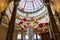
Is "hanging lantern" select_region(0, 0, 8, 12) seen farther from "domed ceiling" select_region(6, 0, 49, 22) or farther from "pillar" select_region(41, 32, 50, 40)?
"pillar" select_region(41, 32, 50, 40)

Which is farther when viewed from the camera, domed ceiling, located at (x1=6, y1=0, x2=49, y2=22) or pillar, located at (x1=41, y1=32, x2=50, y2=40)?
domed ceiling, located at (x1=6, y1=0, x2=49, y2=22)

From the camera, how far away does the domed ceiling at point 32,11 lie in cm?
1070

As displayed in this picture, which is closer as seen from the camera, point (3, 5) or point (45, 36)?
point (3, 5)

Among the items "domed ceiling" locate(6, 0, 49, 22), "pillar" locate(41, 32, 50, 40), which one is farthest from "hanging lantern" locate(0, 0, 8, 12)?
"pillar" locate(41, 32, 50, 40)

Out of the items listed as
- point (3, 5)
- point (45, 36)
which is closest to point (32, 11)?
point (45, 36)

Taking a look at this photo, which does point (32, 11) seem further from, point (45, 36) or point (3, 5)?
point (3, 5)

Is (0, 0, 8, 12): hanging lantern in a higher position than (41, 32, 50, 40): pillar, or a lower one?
higher

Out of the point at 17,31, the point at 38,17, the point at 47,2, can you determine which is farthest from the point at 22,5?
the point at 47,2

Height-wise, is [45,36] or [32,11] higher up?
[32,11]

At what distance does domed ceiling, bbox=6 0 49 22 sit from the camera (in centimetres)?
1070

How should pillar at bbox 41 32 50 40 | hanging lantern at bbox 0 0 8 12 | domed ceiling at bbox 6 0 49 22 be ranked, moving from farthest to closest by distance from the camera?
domed ceiling at bbox 6 0 49 22 < pillar at bbox 41 32 50 40 < hanging lantern at bbox 0 0 8 12

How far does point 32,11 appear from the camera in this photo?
1216cm

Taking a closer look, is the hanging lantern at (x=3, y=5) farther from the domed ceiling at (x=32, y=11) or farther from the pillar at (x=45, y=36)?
the pillar at (x=45, y=36)

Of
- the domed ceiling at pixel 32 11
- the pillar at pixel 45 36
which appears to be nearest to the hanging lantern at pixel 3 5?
the domed ceiling at pixel 32 11
